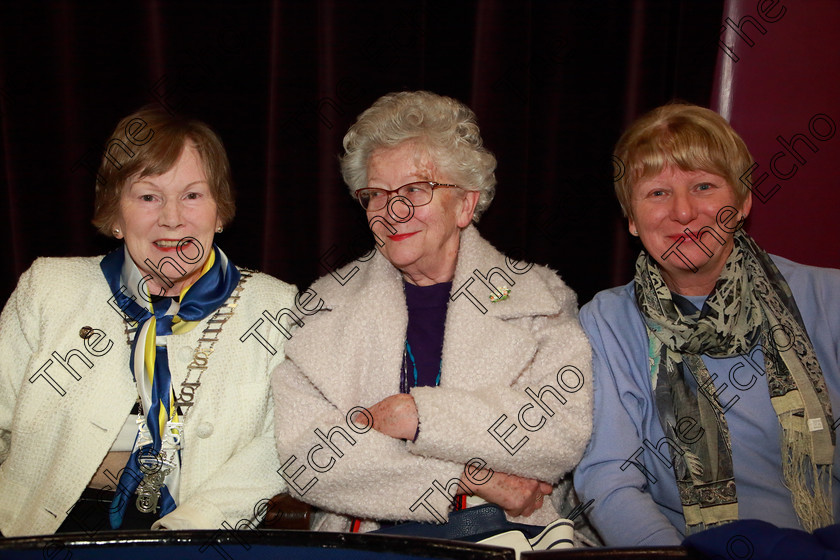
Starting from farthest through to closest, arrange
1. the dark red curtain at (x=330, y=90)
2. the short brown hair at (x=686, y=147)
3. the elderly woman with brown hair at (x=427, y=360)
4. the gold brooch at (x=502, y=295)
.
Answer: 1. the dark red curtain at (x=330, y=90)
2. the gold brooch at (x=502, y=295)
3. the short brown hair at (x=686, y=147)
4. the elderly woman with brown hair at (x=427, y=360)

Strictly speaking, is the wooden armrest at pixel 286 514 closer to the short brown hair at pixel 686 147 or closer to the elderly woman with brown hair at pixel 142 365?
the elderly woman with brown hair at pixel 142 365

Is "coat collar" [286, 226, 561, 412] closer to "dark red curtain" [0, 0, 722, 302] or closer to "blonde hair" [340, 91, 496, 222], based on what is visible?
"blonde hair" [340, 91, 496, 222]

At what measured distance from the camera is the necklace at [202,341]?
78.3 inches

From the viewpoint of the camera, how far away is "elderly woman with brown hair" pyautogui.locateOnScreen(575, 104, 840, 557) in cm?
183

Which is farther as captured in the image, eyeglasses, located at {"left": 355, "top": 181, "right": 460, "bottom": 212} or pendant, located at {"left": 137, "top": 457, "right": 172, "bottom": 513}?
eyeglasses, located at {"left": 355, "top": 181, "right": 460, "bottom": 212}

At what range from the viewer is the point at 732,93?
248 centimetres

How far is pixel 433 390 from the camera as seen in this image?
186cm

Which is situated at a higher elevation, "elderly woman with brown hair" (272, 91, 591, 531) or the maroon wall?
the maroon wall

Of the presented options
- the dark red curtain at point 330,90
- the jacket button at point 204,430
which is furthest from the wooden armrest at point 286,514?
the dark red curtain at point 330,90

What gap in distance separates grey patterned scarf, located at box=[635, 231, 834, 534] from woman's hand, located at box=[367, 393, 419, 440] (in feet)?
2.33

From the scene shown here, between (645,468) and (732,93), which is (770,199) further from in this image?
(645,468)

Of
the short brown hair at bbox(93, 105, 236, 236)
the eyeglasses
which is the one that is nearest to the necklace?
the short brown hair at bbox(93, 105, 236, 236)

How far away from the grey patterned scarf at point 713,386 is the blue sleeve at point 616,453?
82 mm

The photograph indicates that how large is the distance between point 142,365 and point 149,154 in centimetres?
62
